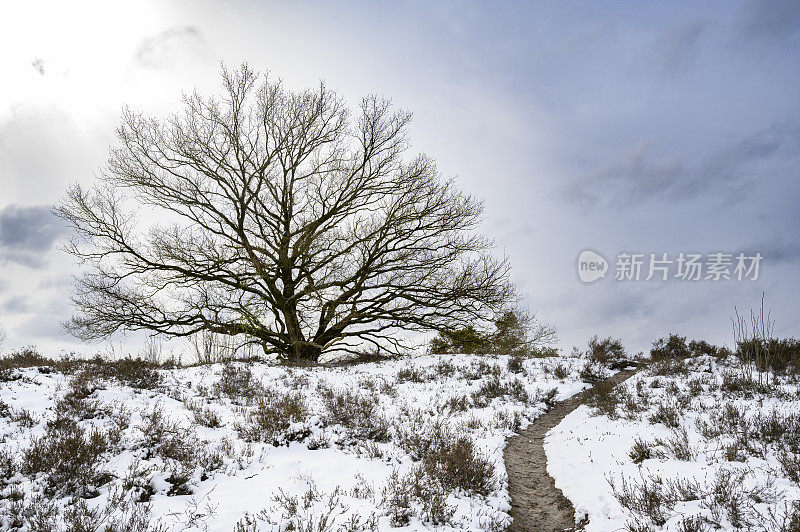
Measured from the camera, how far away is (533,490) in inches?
261

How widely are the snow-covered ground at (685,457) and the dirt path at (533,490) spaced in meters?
0.18

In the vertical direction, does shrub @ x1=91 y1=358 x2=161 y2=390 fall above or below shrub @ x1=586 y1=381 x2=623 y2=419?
below

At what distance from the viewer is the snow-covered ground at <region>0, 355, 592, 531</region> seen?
190 inches

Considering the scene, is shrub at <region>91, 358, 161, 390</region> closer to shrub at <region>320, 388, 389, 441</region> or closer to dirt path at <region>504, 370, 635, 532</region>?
shrub at <region>320, 388, 389, 441</region>

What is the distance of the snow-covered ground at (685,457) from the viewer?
4727mm

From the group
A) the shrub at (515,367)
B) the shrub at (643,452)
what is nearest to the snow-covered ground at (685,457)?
the shrub at (643,452)

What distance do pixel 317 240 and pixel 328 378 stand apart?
779 cm

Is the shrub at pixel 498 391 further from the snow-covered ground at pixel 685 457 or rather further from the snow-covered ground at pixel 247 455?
the snow-covered ground at pixel 685 457

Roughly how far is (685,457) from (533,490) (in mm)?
2102

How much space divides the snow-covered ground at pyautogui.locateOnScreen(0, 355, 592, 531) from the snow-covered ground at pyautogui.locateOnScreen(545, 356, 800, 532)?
0.30 meters

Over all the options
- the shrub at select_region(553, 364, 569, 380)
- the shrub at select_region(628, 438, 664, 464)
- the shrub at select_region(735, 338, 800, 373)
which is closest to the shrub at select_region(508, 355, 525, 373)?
the shrub at select_region(553, 364, 569, 380)

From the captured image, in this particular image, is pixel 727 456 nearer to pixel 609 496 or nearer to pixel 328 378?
pixel 609 496

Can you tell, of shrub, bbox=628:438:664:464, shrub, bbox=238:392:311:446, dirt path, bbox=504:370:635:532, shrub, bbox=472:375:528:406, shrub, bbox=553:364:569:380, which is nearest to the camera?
dirt path, bbox=504:370:635:532

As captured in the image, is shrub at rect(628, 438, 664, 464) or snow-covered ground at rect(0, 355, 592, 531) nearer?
snow-covered ground at rect(0, 355, 592, 531)
